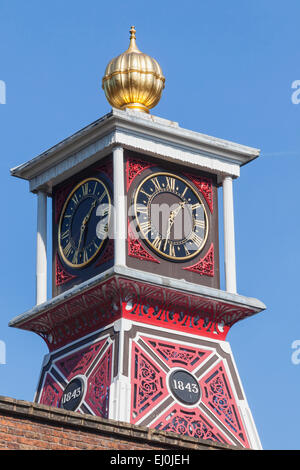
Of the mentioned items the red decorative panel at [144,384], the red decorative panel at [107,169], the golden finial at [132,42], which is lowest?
the red decorative panel at [144,384]

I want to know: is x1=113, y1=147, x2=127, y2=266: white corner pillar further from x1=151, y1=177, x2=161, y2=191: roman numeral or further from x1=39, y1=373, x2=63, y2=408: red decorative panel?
x1=39, y1=373, x2=63, y2=408: red decorative panel

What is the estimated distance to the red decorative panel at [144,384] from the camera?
2036 inches

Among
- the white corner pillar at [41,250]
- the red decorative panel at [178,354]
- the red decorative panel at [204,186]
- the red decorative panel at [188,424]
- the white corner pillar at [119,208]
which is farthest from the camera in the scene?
the red decorative panel at [204,186]

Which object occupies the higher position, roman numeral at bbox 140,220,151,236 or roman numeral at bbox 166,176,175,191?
roman numeral at bbox 166,176,175,191

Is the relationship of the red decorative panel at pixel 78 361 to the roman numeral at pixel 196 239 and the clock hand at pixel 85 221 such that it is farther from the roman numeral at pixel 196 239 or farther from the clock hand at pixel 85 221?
the roman numeral at pixel 196 239

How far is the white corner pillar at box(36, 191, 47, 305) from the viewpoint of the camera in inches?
2207

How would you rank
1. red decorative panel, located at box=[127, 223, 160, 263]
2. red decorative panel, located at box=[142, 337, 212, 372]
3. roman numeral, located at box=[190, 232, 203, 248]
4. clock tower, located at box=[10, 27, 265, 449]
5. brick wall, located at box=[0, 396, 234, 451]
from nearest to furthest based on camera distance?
brick wall, located at box=[0, 396, 234, 451]
clock tower, located at box=[10, 27, 265, 449]
red decorative panel, located at box=[142, 337, 212, 372]
red decorative panel, located at box=[127, 223, 160, 263]
roman numeral, located at box=[190, 232, 203, 248]

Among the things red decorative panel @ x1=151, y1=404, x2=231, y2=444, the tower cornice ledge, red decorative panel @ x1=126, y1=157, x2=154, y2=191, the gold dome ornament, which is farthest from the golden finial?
red decorative panel @ x1=151, y1=404, x2=231, y2=444

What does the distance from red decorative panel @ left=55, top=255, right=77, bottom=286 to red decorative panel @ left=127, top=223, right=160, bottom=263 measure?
2541mm

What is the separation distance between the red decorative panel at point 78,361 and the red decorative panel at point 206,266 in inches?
143

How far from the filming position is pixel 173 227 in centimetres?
5491

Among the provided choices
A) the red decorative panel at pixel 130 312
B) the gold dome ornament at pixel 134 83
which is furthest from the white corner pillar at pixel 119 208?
the gold dome ornament at pixel 134 83
